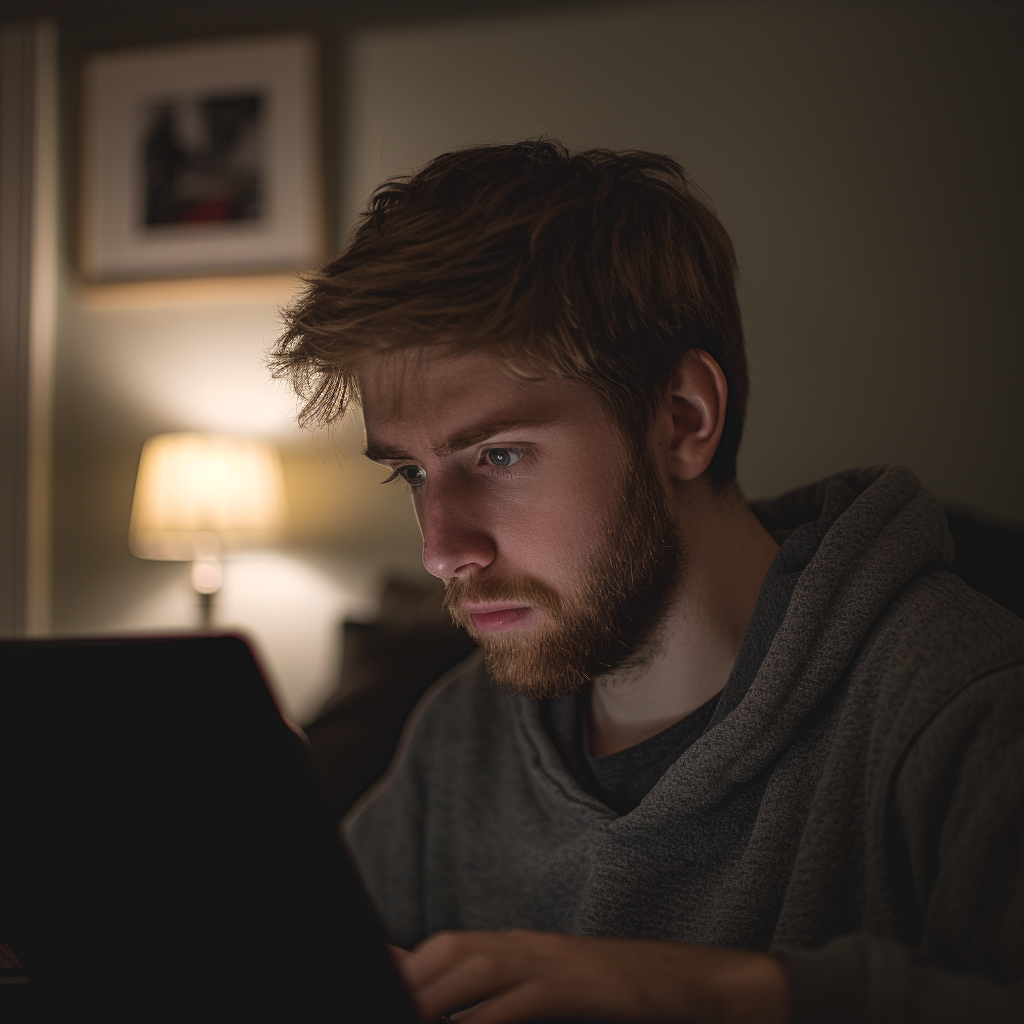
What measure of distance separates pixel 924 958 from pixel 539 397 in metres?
0.50

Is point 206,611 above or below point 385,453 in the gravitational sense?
below

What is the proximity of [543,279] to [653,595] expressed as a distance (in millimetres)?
325

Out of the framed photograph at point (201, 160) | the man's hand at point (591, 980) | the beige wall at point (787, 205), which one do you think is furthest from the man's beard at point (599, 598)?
the framed photograph at point (201, 160)

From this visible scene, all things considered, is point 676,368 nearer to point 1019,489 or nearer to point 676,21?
point 1019,489

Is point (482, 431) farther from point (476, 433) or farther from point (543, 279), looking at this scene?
point (543, 279)

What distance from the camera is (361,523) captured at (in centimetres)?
238

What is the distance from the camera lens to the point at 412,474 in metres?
0.85

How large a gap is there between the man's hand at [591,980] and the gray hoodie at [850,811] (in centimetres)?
3

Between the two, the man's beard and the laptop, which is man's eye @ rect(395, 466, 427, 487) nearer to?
the man's beard

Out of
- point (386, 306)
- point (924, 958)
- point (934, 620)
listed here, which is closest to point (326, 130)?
point (386, 306)

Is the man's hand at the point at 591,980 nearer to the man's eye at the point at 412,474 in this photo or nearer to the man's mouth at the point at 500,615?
the man's mouth at the point at 500,615

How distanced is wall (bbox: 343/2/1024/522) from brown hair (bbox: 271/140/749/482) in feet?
3.65

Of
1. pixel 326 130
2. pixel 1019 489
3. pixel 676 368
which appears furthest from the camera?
pixel 326 130

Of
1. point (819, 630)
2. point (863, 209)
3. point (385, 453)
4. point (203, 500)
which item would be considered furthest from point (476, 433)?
point (863, 209)
